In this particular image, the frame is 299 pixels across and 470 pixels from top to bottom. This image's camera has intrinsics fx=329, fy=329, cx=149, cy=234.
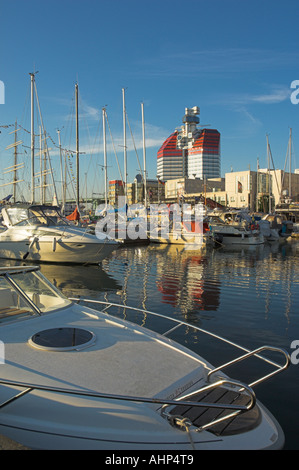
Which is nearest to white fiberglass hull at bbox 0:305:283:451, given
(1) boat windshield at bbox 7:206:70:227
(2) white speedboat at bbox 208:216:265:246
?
(1) boat windshield at bbox 7:206:70:227

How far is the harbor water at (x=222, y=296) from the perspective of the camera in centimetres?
592

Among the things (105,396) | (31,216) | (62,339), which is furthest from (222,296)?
(31,216)

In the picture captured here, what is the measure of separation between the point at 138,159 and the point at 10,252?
88.8 feet

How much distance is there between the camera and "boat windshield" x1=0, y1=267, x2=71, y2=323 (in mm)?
5043

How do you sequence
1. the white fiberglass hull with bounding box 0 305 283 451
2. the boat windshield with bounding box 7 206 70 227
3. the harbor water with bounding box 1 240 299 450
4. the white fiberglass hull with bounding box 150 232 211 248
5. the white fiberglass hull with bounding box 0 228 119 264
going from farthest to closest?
the white fiberglass hull with bounding box 150 232 211 248 → the boat windshield with bounding box 7 206 70 227 → the white fiberglass hull with bounding box 0 228 119 264 → the harbor water with bounding box 1 240 299 450 → the white fiberglass hull with bounding box 0 305 283 451

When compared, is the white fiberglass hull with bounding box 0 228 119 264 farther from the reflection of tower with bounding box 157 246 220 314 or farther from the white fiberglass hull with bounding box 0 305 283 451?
the white fiberglass hull with bounding box 0 305 283 451

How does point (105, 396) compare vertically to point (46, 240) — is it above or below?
below

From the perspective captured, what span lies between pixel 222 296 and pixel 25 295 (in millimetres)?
8656

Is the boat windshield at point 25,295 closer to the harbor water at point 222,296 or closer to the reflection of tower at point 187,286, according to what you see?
the harbor water at point 222,296

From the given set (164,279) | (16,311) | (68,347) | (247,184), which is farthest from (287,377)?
(247,184)

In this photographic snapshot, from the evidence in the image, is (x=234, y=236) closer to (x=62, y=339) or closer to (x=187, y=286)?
(x=187, y=286)

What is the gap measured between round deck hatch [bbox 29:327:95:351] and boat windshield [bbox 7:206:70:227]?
1547 centimetres

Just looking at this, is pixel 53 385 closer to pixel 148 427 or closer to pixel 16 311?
pixel 148 427

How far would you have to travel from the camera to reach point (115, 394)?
10.6ft
